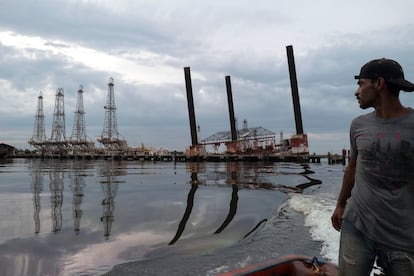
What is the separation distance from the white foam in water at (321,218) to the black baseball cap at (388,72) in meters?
4.28

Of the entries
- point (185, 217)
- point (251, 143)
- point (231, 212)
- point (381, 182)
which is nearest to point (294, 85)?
point (251, 143)

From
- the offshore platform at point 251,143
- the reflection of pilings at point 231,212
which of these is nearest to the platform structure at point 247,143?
the offshore platform at point 251,143

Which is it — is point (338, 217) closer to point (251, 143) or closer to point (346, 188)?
point (346, 188)

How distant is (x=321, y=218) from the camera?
893 cm

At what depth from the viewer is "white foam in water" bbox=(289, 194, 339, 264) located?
639 centimetres

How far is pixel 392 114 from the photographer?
2.18 metres

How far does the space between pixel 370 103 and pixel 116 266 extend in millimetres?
4281

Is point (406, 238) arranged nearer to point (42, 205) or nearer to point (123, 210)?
point (123, 210)

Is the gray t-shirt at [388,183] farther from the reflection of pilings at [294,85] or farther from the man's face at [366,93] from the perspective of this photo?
the reflection of pilings at [294,85]

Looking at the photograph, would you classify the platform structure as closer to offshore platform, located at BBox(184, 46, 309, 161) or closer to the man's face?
offshore platform, located at BBox(184, 46, 309, 161)

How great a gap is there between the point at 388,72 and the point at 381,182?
68 cm

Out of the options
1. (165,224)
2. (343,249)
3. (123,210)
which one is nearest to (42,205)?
(123,210)

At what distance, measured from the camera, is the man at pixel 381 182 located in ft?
6.77

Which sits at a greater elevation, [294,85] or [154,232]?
[294,85]
